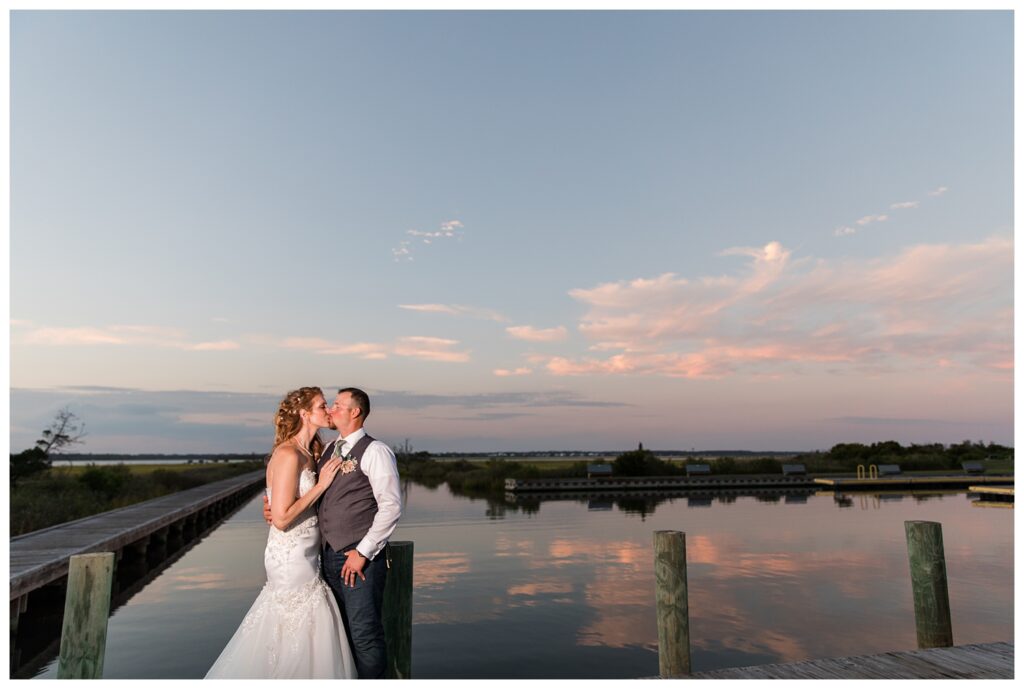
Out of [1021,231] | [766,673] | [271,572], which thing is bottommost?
[766,673]

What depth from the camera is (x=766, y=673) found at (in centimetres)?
547

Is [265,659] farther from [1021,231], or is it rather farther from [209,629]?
[209,629]

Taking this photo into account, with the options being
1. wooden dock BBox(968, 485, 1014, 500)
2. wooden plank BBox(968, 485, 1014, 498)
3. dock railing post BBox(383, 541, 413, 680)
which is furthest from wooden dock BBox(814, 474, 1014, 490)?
dock railing post BBox(383, 541, 413, 680)

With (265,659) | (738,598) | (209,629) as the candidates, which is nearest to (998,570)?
(738,598)

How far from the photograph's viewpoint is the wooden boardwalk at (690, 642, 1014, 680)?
5.46 metres

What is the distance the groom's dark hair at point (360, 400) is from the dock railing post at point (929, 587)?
5.23 m

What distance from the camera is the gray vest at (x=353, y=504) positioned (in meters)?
4.71

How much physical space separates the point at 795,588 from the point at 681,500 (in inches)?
1009

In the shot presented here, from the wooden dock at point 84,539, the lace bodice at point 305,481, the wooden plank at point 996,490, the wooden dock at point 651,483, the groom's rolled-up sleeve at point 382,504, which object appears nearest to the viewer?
the groom's rolled-up sleeve at point 382,504

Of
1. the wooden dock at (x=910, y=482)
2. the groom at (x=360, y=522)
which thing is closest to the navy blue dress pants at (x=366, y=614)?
the groom at (x=360, y=522)

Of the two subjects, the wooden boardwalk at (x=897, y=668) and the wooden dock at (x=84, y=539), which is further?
the wooden dock at (x=84, y=539)

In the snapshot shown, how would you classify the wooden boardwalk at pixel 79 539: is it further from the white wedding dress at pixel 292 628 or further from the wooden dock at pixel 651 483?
the wooden dock at pixel 651 483

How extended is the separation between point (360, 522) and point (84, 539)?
13700 mm

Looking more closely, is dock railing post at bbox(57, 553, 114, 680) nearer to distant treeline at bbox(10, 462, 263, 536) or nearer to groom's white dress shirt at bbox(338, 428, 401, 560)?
groom's white dress shirt at bbox(338, 428, 401, 560)
